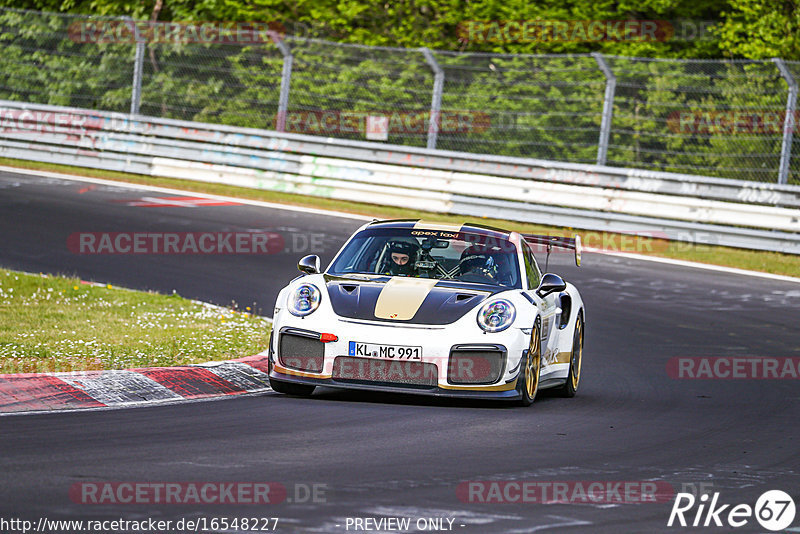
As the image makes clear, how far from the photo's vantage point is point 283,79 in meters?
22.2

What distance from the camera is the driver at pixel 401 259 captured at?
9.41 metres

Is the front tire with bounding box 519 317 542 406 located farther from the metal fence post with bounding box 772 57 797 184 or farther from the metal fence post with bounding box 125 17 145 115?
the metal fence post with bounding box 125 17 145 115

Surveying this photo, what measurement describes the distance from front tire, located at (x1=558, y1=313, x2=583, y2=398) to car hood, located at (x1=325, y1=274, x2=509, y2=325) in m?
1.19

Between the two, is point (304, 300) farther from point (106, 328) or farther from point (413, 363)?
point (106, 328)

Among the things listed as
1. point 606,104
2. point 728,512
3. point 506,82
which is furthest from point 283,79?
point 728,512

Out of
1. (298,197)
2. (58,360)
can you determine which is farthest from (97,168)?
(58,360)

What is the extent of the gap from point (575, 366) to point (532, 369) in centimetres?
130

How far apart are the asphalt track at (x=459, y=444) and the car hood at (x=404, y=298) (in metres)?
0.58

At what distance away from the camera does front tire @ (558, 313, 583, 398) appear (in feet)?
32.2

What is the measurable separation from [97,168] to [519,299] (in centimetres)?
1622

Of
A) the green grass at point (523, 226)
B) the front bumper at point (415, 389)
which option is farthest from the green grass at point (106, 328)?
the green grass at point (523, 226)

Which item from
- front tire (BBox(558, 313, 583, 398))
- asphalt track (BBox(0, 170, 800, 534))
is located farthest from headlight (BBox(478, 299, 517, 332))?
front tire (BBox(558, 313, 583, 398))

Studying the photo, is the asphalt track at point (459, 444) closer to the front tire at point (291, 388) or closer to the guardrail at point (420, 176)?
the front tire at point (291, 388)

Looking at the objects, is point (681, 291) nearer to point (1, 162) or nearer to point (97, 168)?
point (97, 168)
